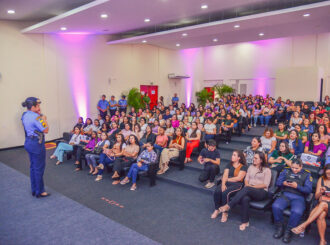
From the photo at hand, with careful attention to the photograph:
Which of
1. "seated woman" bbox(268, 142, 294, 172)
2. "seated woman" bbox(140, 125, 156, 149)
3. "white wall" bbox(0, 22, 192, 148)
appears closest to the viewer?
"seated woman" bbox(268, 142, 294, 172)

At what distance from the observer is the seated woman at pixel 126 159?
5.27 metres

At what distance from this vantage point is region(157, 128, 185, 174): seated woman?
18.3ft

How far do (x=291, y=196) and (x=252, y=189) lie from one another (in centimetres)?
56

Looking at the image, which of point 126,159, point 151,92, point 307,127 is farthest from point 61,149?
point 151,92

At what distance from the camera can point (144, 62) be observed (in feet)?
40.0

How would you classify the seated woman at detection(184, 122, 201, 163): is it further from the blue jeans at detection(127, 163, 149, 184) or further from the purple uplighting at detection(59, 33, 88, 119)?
the purple uplighting at detection(59, 33, 88, 119)

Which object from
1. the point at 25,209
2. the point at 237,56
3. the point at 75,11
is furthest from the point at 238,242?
the point at 237,56

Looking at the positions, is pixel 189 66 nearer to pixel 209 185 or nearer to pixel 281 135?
pixel 281 135

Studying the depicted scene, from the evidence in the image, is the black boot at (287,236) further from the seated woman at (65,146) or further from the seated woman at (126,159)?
the seated woman at (65,146)

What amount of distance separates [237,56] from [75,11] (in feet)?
38.6

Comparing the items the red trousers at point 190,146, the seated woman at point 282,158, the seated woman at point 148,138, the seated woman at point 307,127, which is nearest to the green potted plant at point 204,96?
the seated woman at point 148,138

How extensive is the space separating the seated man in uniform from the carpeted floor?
18 centimetres

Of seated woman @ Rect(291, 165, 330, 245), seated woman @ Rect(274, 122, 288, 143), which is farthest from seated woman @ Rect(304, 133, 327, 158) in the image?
seated woman @ Rect(291, 165, 330, 245)

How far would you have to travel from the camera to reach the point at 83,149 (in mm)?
6316
